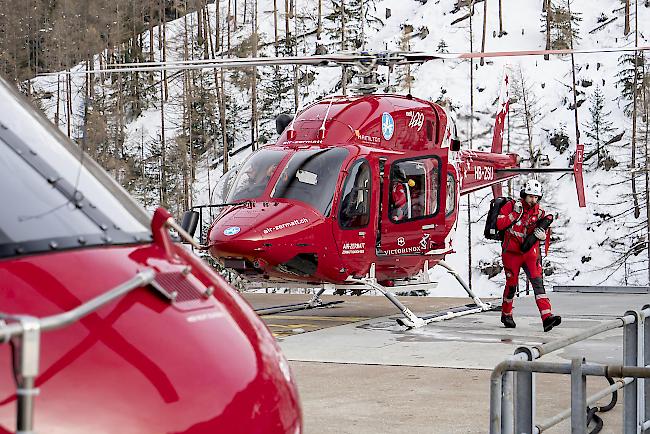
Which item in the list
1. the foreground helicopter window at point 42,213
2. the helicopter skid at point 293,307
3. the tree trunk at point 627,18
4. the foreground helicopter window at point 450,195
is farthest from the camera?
the tree trunk at point 627,18

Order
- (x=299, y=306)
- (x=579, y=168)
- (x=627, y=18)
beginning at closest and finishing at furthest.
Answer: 1. (x=299, y=306)
2. (x=579, y=168)
3. (x=627, y=18)

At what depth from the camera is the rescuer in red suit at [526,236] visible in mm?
12945

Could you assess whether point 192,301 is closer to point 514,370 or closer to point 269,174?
point 514,370

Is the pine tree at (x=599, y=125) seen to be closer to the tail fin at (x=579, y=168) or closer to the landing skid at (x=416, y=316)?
the tail fin at (x=579, y=168)

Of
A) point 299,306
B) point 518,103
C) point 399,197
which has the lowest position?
point 299,306

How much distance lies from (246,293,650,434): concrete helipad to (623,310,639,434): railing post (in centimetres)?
82

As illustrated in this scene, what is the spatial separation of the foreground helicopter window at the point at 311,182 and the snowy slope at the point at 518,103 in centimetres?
2601

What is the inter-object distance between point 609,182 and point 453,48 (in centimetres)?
1336

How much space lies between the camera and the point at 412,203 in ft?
49.5

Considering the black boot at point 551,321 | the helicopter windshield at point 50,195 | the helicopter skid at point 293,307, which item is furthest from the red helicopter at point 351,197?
the helicopter windshield at point 50,195

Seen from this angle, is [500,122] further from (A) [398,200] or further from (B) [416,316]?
(B) [416,316]

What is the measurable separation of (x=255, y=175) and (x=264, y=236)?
1.10m

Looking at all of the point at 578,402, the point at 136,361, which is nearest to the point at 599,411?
the point at 578,402

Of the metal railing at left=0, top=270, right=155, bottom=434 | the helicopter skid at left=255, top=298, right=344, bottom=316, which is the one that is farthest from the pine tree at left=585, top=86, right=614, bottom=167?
the metal railing at left=0, top=270, right=155, bottom=434
